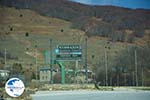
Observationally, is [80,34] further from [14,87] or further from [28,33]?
[14,87]

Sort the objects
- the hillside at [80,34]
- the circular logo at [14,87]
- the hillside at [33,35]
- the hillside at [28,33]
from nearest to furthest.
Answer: the circular logo at [14,87] → the hillside at [80,34] → the hillside at [28,33] → the hillside at [33,35]

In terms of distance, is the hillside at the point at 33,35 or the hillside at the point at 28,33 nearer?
the hillside at the point at 28,33

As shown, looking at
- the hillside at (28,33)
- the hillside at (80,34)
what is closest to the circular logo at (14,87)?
the hillside at (80,34)

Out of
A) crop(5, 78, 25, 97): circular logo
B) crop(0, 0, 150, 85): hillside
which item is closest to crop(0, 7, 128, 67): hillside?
crop(0, 0, 150, 85): hillside

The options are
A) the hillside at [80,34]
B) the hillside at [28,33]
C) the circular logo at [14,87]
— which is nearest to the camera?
the circular logo at [14,87]

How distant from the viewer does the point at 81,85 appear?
2630cm

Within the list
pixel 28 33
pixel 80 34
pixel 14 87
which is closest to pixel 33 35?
pixel 28 33

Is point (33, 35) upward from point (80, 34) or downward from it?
upward

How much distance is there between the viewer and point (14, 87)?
25.6 feet

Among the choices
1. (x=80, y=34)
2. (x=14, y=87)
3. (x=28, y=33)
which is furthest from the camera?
(x=28, y=33)

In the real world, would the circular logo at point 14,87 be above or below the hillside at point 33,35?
below

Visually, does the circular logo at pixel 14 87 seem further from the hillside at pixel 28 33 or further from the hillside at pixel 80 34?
the hillside at pixel 28 33

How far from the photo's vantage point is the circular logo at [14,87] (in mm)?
7715

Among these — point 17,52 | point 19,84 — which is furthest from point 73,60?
point 19,84
